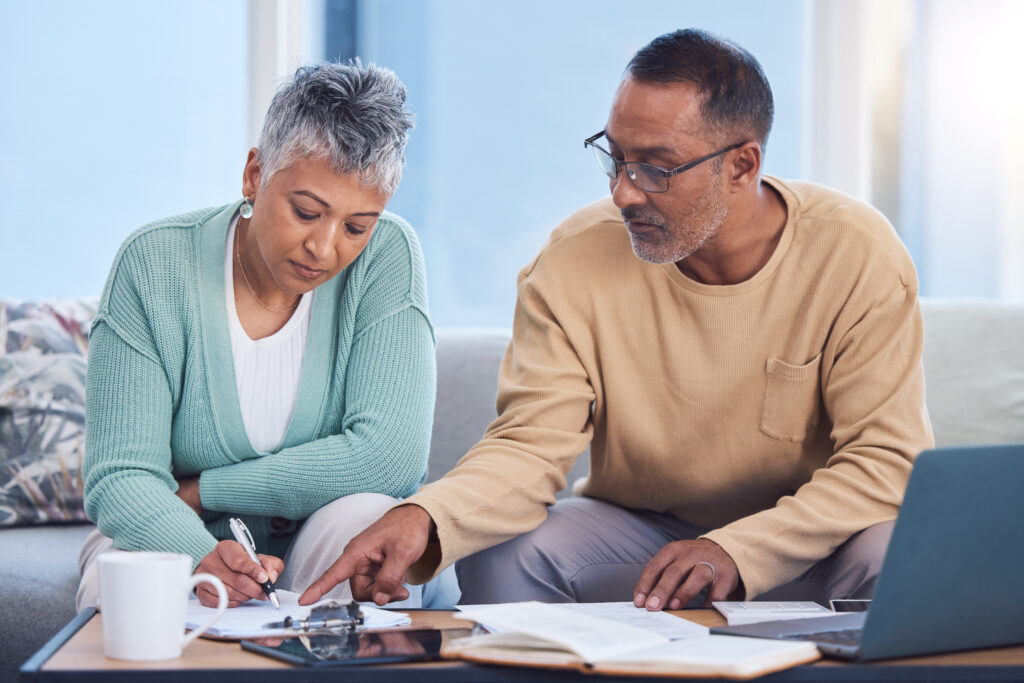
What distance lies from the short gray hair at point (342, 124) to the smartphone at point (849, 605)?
2.92 feet

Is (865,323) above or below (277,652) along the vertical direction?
above

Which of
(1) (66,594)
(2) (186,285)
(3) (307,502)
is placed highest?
(2) (186,285)

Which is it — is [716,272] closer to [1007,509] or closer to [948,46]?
[1007,509]

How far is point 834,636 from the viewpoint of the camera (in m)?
1.04

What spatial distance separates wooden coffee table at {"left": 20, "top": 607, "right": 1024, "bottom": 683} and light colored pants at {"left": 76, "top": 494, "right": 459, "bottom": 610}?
Answer: 453 millimetres

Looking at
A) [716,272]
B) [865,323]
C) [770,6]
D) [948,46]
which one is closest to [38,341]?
[716,272]

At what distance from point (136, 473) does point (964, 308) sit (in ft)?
6.08

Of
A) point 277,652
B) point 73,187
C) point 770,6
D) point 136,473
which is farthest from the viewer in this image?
point 770,6

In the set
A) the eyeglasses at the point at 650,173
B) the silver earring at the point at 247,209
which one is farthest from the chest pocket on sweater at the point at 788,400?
the silver earring at the point at 247,209

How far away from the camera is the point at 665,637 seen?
104 centimetres

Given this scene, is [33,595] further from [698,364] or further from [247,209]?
[698,364]

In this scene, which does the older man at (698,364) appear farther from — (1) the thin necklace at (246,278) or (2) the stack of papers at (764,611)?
(1) the thin necklace at (246,278)

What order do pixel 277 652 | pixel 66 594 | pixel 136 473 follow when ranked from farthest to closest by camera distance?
1. pixel 66 594
2. pixel 136 473
3. pixel 277 652

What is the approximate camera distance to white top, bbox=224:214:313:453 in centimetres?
168
